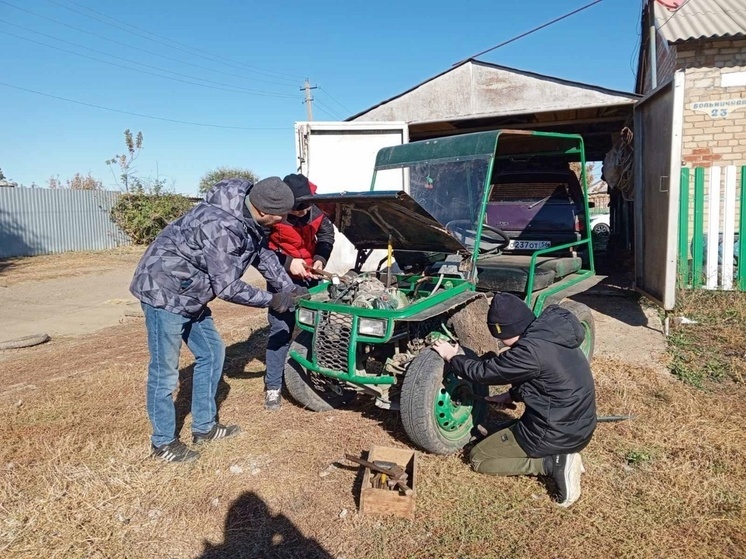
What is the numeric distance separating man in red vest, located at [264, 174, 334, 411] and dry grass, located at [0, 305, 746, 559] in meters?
0.32

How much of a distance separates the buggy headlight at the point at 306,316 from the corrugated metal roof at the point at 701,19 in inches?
298

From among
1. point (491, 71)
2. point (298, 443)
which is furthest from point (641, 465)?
point (491, 71)

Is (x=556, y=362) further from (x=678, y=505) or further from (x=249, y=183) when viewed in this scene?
(x=249, y=183)

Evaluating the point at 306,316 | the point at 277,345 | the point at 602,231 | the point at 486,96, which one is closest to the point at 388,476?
the point at 306,316

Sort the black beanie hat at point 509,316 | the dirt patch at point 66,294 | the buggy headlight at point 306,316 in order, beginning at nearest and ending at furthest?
the black beanie hat at point 509,316 → the buggy headlight at point 306,316 → the dirt patch at point 66,294

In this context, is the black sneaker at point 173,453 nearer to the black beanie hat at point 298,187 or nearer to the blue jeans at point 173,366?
the blue jeans at point 173,366

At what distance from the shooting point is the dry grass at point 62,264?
13.8 metres

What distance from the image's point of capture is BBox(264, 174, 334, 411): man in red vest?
4.51 m

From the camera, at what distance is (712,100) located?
27.5 feet

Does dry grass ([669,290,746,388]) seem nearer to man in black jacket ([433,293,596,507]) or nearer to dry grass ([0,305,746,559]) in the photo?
dry grass ([0,305,746,559])

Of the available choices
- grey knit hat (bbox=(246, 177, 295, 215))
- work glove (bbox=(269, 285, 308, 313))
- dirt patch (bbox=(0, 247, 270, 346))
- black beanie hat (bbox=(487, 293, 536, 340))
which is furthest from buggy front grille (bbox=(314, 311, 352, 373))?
dirt patch (bbox=(0, 247, 270, 346))

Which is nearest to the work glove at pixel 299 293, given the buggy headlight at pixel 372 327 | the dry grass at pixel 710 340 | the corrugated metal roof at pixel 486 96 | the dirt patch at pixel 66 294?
the buggy headlight at pixel 372 327

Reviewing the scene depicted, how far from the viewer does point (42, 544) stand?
288 centimetres

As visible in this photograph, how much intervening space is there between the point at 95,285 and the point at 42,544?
1106 centimetres
